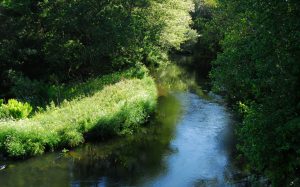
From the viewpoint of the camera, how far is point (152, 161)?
19.5 metres

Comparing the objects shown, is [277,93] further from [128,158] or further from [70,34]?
[70,34]

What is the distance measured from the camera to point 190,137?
22797mm

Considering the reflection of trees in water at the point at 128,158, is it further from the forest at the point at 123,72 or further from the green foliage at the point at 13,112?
the green foliage at the point at 13,112

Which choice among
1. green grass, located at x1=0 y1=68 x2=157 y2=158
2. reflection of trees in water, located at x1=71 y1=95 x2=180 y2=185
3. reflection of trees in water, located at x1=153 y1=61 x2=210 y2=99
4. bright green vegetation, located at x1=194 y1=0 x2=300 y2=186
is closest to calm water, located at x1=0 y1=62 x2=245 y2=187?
reflection of trees in water, located at x1=71 y1=95 x2=180 y2=185

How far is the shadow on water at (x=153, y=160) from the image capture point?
17.2 metres

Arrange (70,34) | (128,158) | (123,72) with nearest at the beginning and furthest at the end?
(128,158)
(123,72)
(70,34)

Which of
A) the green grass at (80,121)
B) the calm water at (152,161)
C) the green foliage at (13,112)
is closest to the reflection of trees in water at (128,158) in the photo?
the calm water at (152,161)

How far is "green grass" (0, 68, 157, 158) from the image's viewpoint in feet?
62.2

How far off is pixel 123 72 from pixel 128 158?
43.9 ft

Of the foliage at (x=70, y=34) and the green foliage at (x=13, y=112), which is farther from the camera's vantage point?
the foliage at (x=70, y=34)

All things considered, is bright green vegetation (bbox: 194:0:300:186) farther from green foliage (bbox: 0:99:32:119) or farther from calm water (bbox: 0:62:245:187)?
green foliage (bbox: 0:99:32:119)

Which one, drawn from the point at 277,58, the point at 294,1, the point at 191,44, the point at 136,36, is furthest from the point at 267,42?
the point at 191,44

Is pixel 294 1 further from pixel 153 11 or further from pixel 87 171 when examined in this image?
pixel 153 11

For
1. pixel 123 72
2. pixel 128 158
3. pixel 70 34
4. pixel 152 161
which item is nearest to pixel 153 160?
pixel 152 161
